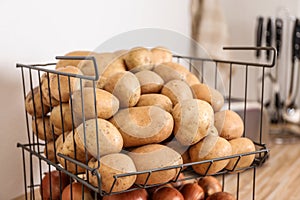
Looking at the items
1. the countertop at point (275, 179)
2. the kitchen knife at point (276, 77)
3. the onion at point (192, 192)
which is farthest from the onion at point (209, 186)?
the kitchen knife at point (276, 77)

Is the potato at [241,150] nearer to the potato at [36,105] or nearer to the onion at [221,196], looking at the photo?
the onion at [221,196]

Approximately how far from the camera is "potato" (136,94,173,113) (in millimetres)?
541

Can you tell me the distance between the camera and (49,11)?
79cm

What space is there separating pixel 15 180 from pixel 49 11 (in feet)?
1.02

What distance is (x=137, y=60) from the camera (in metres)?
0.60

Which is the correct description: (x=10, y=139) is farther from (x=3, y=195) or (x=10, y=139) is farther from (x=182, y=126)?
(x=182, y=126)

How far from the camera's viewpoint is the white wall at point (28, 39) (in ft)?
2.35

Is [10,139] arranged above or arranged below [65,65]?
below

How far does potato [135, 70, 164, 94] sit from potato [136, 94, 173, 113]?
18 mm

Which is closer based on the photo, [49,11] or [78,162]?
[78,162]

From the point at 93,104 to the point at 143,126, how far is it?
6 cm

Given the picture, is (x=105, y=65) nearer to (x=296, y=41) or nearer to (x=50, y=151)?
(x=50, y=151)

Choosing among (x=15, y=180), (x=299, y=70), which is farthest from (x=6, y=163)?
(x=299, y=70)

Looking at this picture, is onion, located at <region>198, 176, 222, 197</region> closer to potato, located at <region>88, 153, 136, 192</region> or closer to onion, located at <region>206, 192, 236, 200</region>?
onion, located at <region>206, 192, 236, 200</region>
